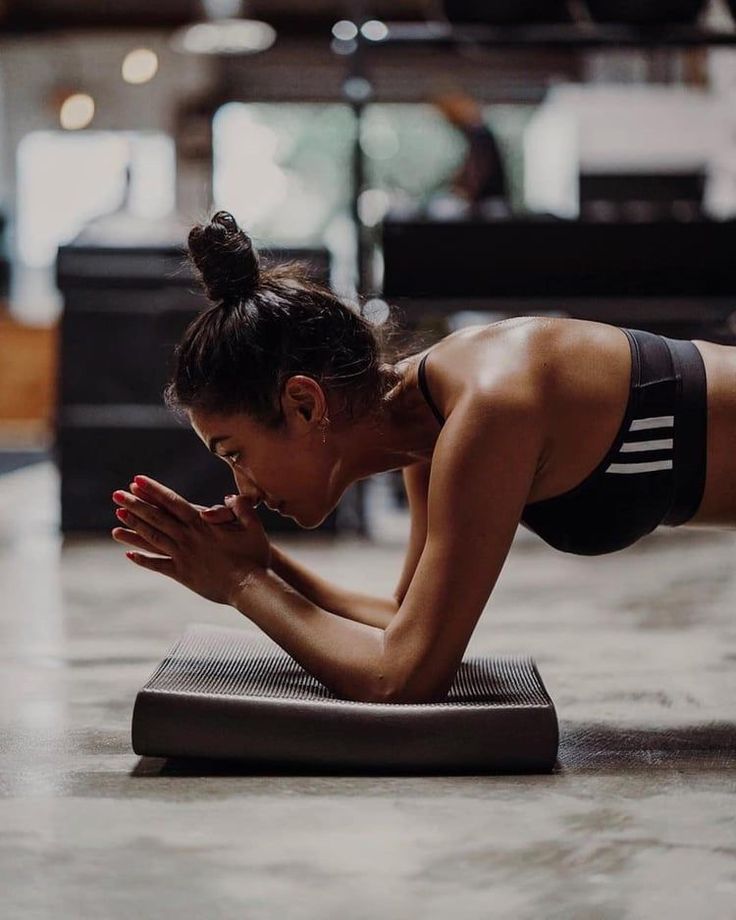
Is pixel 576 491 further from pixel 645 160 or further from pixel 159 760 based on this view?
pixel 645 160

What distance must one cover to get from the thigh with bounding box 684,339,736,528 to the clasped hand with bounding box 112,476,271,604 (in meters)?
0.55

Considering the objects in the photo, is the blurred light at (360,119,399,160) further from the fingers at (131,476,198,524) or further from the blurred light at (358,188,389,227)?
the fingers at (131,476,198,524)

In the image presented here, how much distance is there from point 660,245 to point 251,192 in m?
6.34

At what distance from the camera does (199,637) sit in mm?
1825

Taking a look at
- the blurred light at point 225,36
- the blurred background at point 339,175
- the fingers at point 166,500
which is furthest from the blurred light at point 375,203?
the fingers at point 166,500

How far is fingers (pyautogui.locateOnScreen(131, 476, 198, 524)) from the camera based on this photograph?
5.01ft

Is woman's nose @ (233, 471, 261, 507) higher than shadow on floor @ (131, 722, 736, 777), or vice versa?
woman's nose @ (233, 471, 261, 507)

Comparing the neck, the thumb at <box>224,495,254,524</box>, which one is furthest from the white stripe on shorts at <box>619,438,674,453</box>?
the thumb at <box>224,495,254,524</box>

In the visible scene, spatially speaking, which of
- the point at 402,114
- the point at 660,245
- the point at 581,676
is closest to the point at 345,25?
the point at 660,245

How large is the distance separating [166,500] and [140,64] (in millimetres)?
8098

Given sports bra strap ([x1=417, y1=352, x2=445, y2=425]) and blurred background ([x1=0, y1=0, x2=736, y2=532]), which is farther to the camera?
blurred background ([x1=0, y1=0, x2=736, y2=532])

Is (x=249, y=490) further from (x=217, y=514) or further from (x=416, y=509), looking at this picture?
(x=416, y=509)

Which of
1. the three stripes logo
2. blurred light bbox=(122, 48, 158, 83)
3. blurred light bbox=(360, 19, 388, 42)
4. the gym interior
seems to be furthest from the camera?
blurred light bbox=(122, 48, 158, 83)

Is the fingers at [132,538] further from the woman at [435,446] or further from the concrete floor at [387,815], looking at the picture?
the concrete floor at [387,815]
